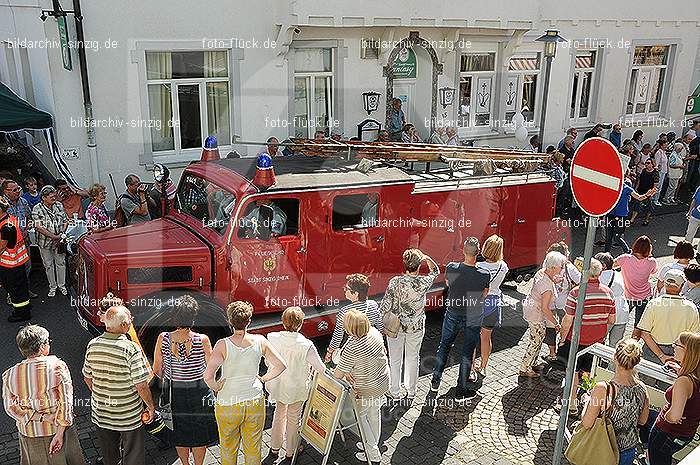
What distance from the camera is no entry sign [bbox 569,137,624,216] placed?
483 centimetres

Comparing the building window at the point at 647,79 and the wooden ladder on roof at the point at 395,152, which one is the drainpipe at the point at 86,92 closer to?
the wooden ladder on roof at the point at 395,152

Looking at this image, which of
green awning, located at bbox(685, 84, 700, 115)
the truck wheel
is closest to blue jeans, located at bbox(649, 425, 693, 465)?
the truck wheel

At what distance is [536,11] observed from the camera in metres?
14.8

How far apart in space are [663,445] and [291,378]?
298 centimetres

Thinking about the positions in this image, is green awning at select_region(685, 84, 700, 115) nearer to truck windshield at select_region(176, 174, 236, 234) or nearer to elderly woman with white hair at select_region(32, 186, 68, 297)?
truck windshield at select_region(176, 174, 236, 234)

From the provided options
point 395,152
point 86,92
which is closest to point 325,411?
point 395,152

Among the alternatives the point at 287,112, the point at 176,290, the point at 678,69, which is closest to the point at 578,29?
the point at 678,69

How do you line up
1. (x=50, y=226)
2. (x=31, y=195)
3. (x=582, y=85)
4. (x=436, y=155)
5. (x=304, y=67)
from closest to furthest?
(x=436, y=155)
(x=50, y=226)
(x=31, y=195)
(x=304, y=67)
(x=582, y=85)

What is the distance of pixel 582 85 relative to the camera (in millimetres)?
17609

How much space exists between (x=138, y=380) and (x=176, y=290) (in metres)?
1.98

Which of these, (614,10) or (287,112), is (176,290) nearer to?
(287,112)

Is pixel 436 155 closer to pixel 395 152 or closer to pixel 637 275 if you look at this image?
pixel 395 152

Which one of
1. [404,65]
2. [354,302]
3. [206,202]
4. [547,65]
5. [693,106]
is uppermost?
[547,65]

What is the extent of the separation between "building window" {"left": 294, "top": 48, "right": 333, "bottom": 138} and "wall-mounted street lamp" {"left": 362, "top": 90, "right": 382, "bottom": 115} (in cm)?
73
